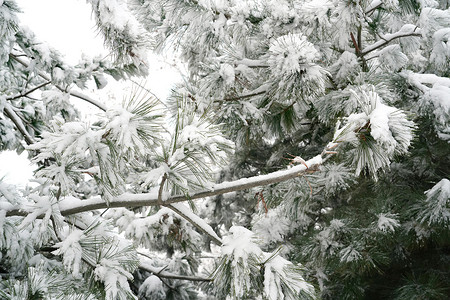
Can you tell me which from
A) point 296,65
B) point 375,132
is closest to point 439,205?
point 296,65

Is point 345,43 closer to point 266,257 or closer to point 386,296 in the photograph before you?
point 266,257

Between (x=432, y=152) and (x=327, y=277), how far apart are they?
1.50 meters

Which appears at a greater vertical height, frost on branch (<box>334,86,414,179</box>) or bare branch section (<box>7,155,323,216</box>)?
frost on branch (<box>334,86,414,179</box>)

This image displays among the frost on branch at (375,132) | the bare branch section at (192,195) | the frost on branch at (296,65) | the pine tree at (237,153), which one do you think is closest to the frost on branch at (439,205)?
the pine tree at (237,153)

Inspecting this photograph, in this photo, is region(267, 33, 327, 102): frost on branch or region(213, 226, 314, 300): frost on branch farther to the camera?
region(267, 33, 327, 102): frost on branch

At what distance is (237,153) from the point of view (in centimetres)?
427

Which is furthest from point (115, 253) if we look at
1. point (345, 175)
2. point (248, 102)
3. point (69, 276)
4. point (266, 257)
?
point (345, 175)

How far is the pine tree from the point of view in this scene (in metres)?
1.19

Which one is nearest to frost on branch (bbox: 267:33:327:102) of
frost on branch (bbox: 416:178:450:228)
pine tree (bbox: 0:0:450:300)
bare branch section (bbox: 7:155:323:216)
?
pine tree (bbox: 0:0:450:300)

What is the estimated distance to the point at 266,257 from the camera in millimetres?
1398

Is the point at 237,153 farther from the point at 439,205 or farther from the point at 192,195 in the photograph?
the point at 192,195

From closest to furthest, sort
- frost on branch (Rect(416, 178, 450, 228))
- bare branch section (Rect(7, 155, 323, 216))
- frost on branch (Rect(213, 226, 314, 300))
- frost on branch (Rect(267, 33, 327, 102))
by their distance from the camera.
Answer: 1. bare branch section (Rect(7, 155, 323, 216))
2. frost on branch (Rect(213, 226, 314, 300))
3. frost on branch (Rect(267, 33, 327, 102))
4. frost on branch (Rect(416, 178, 450, 228))

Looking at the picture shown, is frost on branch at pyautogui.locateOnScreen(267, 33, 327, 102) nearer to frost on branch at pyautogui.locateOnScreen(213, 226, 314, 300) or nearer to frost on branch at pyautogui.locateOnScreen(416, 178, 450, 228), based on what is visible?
frost on branch at pyautogui.locateOnScreen(213, 226, 314, 300)

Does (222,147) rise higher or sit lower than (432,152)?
lower
